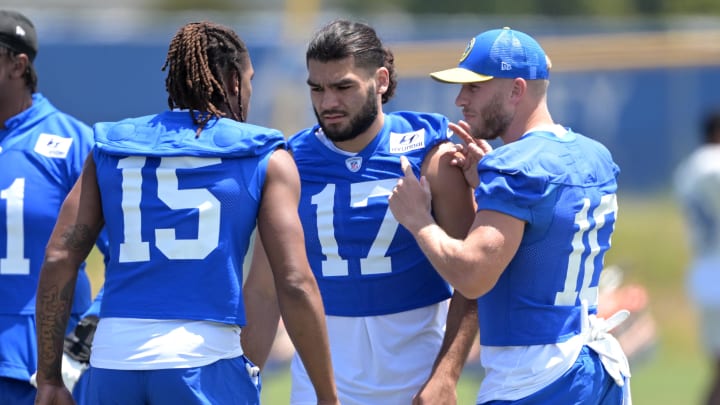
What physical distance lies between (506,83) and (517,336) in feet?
2.79

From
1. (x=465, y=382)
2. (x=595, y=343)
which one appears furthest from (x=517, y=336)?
(x=465, y=382)

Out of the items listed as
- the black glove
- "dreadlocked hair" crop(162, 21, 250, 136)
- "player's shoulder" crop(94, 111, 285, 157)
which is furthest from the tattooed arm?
the black glove

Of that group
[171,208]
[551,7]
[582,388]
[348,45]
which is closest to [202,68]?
[171,208]

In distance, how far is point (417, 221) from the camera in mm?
4102

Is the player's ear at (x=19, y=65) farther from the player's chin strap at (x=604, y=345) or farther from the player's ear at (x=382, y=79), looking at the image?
the player's chin strap at (x=604, y=345)

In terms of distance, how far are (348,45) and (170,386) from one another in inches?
55.2

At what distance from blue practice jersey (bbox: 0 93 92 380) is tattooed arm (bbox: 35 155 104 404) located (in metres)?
1.00

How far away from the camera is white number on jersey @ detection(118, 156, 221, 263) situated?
377 centimetres

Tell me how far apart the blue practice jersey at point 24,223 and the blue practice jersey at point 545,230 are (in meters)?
1.84

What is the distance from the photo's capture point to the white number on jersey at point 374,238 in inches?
176

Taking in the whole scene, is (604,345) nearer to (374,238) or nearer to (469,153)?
(469,153)

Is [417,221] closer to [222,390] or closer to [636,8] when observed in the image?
[222,390]

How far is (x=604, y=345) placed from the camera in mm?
4172

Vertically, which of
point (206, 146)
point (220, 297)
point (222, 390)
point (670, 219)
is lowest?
point (670, 219)
